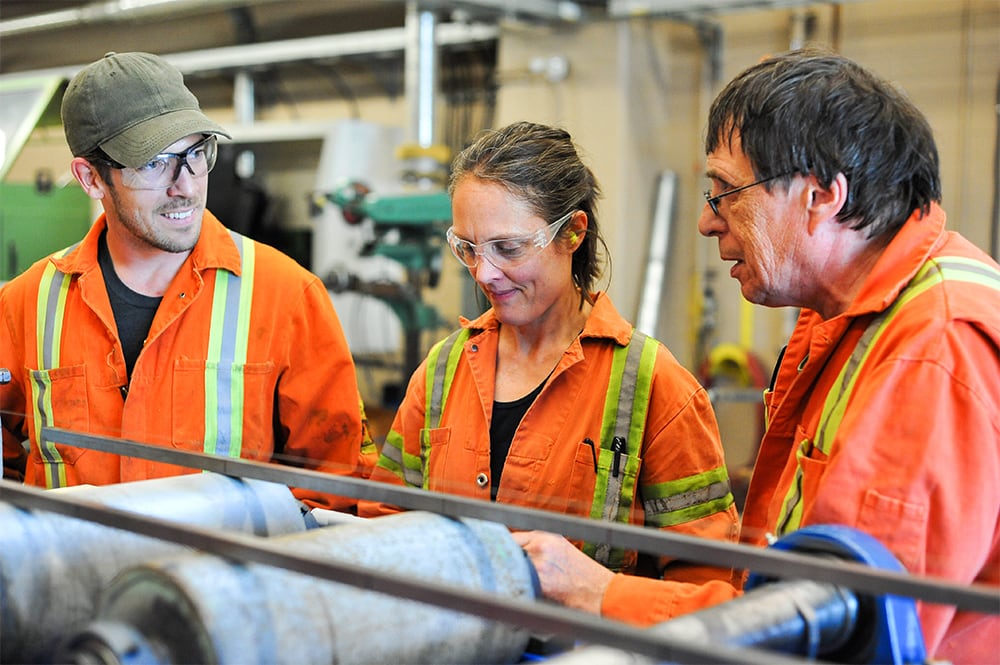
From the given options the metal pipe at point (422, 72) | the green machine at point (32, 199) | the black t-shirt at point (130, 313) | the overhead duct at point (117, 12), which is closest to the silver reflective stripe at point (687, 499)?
the black t-shirt at point (130, 313)

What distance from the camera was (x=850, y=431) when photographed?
3.50 feet

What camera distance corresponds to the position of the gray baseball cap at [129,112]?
1.91 m

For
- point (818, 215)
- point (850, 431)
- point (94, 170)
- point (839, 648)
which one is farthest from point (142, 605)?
point (94, 170)

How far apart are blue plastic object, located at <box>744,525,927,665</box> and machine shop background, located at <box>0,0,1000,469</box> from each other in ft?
10.3

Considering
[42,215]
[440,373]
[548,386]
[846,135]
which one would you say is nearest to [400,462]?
[440,373]

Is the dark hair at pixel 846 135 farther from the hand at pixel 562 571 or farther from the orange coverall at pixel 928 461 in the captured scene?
the hand at pixel 562 571

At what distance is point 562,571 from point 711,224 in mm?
520

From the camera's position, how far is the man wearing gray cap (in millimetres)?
1909

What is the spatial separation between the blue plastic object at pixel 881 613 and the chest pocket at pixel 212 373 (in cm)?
121

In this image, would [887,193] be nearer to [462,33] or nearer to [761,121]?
[761,121]

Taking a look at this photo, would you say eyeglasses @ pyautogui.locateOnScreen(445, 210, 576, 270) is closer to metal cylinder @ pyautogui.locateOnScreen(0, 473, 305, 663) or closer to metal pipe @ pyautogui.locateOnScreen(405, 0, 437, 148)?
metal cylinder @ pyautogui.locateOnScreen(0, 473, 305, 663)

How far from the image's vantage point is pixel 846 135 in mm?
1225

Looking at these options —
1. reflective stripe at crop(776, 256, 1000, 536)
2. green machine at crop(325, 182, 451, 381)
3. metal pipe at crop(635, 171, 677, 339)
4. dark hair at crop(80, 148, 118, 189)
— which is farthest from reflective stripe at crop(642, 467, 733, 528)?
metal pipe at crop(635, 171, 677, 339)

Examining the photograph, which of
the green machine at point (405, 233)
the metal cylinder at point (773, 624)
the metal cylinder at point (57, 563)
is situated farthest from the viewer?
the green machine at point (405, 233)
